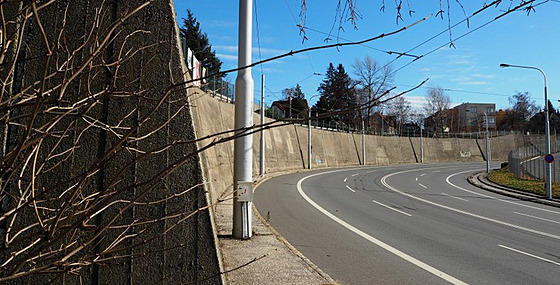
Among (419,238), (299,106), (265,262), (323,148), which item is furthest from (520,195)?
(323,148)

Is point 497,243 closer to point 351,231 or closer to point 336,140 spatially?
point 351,231

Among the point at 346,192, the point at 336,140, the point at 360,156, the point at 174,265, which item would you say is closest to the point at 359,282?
the point at 174,265

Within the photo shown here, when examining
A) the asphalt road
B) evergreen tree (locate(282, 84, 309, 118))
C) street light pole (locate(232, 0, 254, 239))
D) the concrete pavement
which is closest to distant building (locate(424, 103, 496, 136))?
the asphalt road

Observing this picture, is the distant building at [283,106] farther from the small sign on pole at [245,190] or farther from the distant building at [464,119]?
the distant building at [464,119]

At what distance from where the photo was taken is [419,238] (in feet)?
34.3

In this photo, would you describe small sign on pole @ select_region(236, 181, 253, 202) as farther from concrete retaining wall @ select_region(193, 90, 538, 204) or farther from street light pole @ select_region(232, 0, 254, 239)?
concrete retaining wall @ select_region(193, 90, 538, 204)

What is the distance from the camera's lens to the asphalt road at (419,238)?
7.31 metres

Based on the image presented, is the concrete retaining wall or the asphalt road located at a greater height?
the concrete retaining wall

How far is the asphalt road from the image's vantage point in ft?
24.0

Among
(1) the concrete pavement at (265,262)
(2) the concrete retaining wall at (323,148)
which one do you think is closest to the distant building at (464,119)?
(2) the concrete retaining wall at (323,148)

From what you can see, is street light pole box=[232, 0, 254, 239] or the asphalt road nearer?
the asphalt road

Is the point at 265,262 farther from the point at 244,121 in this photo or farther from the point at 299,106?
the point at 299,106

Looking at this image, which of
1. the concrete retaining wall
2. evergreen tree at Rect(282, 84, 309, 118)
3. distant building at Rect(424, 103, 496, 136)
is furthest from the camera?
distant building at Rect(424, 103, 496, 136)

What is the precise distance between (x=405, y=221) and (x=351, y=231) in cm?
284
